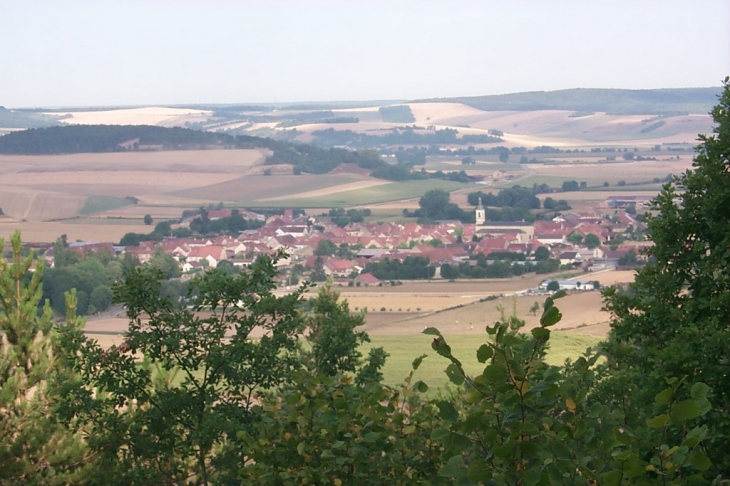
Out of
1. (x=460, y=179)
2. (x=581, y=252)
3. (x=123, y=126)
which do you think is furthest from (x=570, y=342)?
(x=123, y=126)

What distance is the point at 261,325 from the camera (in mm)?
9312

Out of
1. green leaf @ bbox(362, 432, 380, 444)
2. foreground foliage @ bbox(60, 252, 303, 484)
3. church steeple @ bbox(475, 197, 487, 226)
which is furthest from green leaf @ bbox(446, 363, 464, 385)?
church steeple @ bbox(475, 197, 487, 226)

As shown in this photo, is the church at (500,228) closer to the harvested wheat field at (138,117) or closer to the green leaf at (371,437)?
the green leaf at (371,437)

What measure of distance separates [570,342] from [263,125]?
140435 millimetres

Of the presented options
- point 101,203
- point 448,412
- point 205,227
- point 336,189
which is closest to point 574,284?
point 205,227

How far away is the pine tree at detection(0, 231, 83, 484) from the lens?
10008 mm

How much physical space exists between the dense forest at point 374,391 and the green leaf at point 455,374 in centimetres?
1

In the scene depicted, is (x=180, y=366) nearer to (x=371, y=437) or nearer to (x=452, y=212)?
(x=371, y=437)

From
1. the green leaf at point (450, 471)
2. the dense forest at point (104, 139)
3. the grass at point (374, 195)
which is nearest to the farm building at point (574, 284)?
the green leaf at point (450, 471)

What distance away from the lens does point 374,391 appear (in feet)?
16.7

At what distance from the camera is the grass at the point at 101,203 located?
74900mm

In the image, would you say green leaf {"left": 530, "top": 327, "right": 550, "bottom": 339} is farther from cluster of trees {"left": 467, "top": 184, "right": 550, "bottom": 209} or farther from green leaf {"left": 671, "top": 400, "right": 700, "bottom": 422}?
cluster of trees {"left": 467, "top": 184, "right": 550, "bottom": 209}

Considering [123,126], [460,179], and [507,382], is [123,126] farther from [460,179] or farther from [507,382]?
[507,382]

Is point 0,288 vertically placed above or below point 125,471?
above
